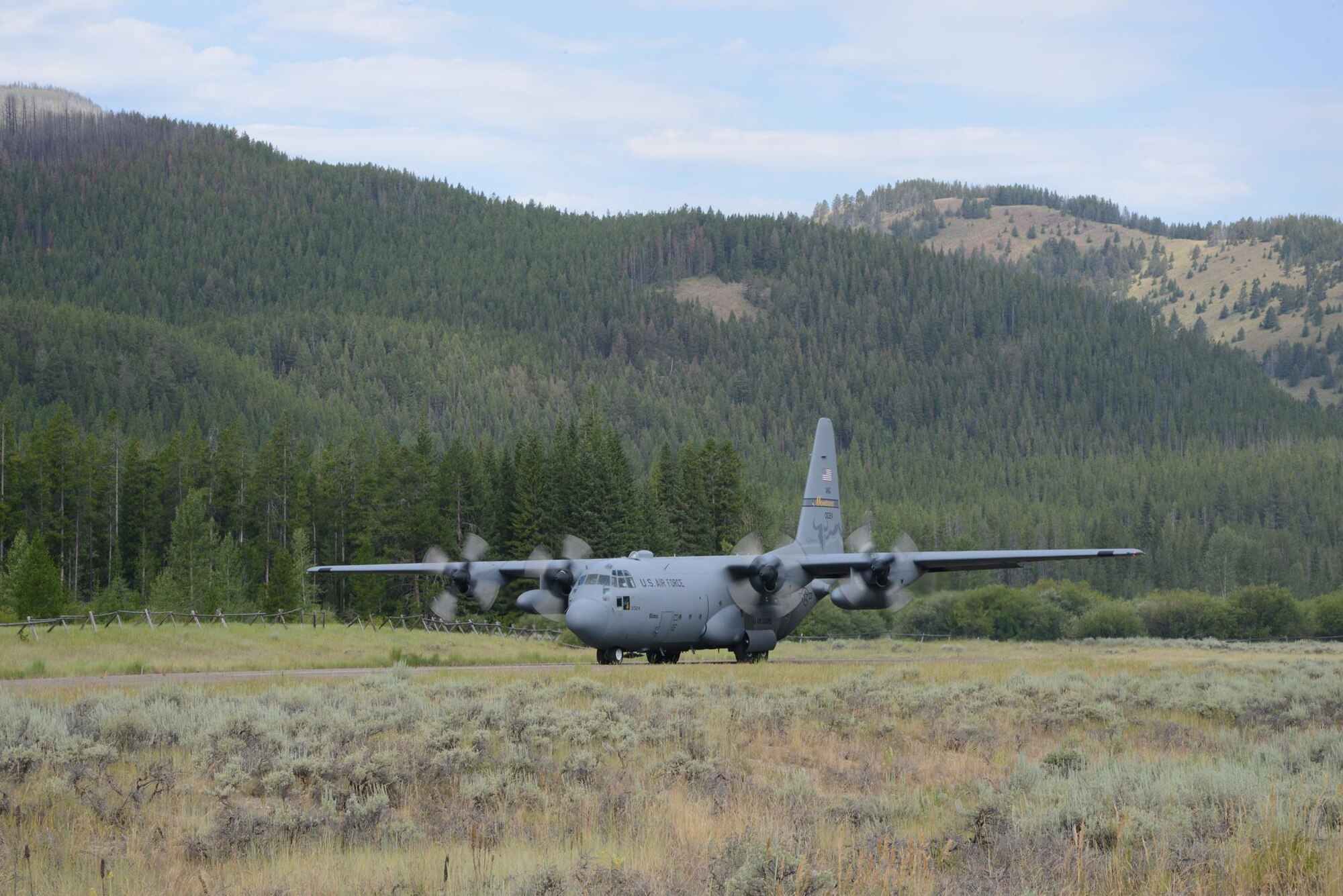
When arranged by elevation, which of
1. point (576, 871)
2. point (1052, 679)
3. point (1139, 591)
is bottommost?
point (1139, 591)

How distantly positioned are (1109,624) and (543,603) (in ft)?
208

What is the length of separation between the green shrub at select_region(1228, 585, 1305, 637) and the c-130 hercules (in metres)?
66.2

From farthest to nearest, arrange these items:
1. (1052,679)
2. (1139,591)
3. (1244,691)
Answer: (1139,591)
(1052,679)
(1244,691)

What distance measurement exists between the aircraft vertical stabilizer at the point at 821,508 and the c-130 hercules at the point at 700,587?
2075 mm

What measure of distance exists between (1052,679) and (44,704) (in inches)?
883

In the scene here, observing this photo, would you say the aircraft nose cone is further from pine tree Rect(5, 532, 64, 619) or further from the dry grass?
pine tree Rect(5, 532, 64, 619)

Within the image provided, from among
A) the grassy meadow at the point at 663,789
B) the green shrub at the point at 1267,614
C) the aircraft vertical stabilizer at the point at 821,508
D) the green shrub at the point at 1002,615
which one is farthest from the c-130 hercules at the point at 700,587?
the green shrub at the point at 1267,614

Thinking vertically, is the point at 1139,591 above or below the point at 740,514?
below

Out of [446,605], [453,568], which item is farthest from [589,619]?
[446,605]

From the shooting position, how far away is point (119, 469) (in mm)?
102438

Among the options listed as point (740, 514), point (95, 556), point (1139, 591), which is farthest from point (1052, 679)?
point (1139, 591)

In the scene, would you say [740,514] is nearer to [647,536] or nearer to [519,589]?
[647,536]

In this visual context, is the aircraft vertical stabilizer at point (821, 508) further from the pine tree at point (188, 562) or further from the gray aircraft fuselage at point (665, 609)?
the pine tree at point (188, 562)

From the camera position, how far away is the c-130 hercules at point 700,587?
1525 inches
